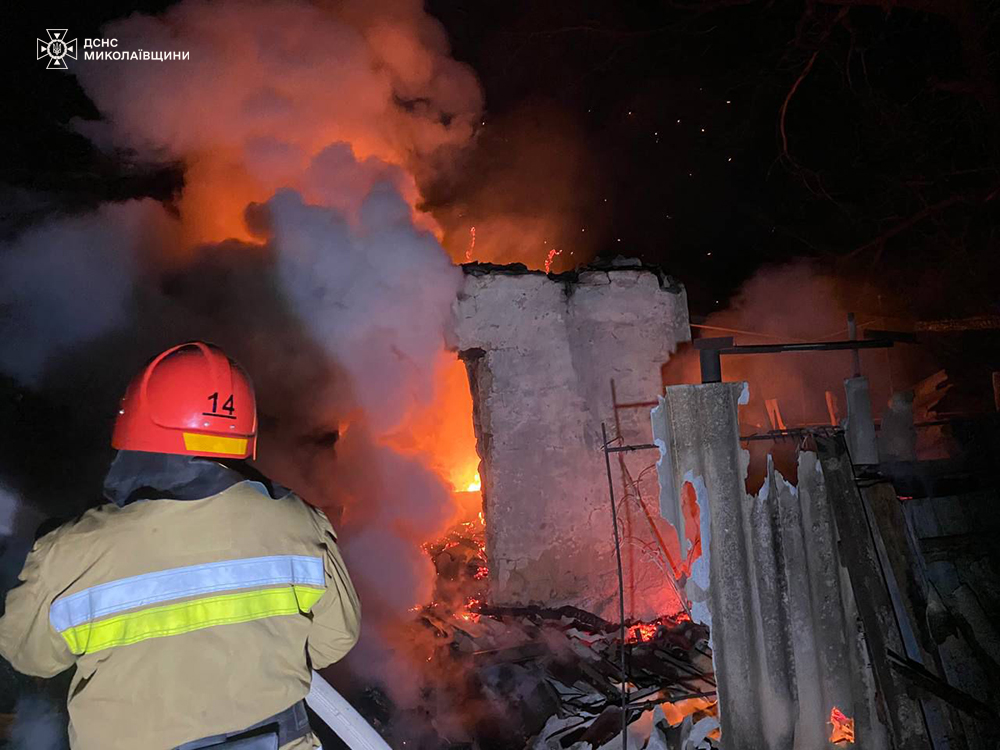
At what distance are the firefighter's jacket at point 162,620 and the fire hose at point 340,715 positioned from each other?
640 mm

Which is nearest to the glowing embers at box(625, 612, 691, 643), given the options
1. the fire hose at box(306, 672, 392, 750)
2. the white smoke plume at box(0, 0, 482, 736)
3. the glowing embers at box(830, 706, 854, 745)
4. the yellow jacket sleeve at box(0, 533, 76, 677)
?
the white smoke plume at box(0, 0, 482, 736)

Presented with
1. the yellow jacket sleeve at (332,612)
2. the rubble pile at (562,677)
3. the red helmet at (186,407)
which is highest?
the red helmet at (186,407)

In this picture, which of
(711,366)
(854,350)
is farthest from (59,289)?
(854,350)

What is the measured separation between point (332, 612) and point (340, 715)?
0.73m

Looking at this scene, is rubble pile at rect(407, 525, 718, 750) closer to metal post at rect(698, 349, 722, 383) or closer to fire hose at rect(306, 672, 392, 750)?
fire hose at rect(306, 672, 392, 750)

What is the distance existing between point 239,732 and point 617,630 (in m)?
4.79

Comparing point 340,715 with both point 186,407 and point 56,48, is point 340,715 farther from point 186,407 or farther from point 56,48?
point 56,48

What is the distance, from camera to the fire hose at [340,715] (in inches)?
107

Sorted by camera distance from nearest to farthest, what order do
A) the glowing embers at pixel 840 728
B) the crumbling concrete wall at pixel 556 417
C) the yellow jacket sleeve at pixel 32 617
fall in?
the yellow jacket sleeve at pixel 32 617, the glowing embers at pixel 840 728, the crumbling concrete wall at pixel 556 417

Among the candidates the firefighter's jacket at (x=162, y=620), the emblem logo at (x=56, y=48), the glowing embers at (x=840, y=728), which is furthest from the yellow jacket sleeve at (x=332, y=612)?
the emblem logo at (x=56, y=48)

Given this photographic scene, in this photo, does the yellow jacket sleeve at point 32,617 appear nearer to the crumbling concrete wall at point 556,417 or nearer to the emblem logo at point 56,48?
the crumbling concrete wall at point 556,417

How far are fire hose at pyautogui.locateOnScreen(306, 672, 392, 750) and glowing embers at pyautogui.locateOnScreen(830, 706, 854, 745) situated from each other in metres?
2.50

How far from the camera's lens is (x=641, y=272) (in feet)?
22.4

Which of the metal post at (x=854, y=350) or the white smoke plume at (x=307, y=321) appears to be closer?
the metal post at (x=854, y=350)
